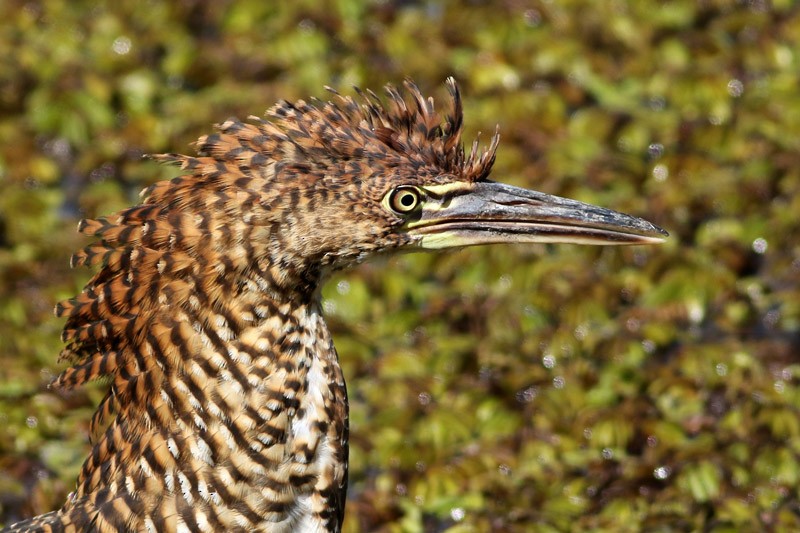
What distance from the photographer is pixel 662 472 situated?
18.4 feet

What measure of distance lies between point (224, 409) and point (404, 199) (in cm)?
84

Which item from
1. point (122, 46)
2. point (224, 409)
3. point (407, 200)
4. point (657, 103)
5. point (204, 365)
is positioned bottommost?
point (657, 103)

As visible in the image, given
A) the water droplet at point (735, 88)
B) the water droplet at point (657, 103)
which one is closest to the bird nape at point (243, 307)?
the water droplet at point (657, 103)

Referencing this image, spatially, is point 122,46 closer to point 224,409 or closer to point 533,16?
→ point 533,16

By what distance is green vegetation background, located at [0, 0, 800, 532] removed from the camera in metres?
5.64

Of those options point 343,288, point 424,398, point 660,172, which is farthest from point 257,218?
point 660,172

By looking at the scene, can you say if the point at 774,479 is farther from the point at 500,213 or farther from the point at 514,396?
the point at 500,213

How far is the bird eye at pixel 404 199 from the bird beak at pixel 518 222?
117 millimetres

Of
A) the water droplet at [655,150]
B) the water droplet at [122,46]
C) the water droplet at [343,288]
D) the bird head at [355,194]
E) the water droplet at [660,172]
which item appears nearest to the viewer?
the bird head at [355,194]

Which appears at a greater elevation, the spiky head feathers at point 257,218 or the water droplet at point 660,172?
the spiky head feathers at point 257,218

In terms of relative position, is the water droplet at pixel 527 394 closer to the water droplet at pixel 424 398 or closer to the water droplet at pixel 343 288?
the water droplet at pixel 424 398

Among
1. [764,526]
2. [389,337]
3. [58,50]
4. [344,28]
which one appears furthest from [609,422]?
[58,50]

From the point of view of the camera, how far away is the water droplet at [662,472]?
560cm

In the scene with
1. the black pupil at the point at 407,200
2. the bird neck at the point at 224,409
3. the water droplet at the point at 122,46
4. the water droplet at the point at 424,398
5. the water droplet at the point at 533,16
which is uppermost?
the black pupil at the point at 407,200
